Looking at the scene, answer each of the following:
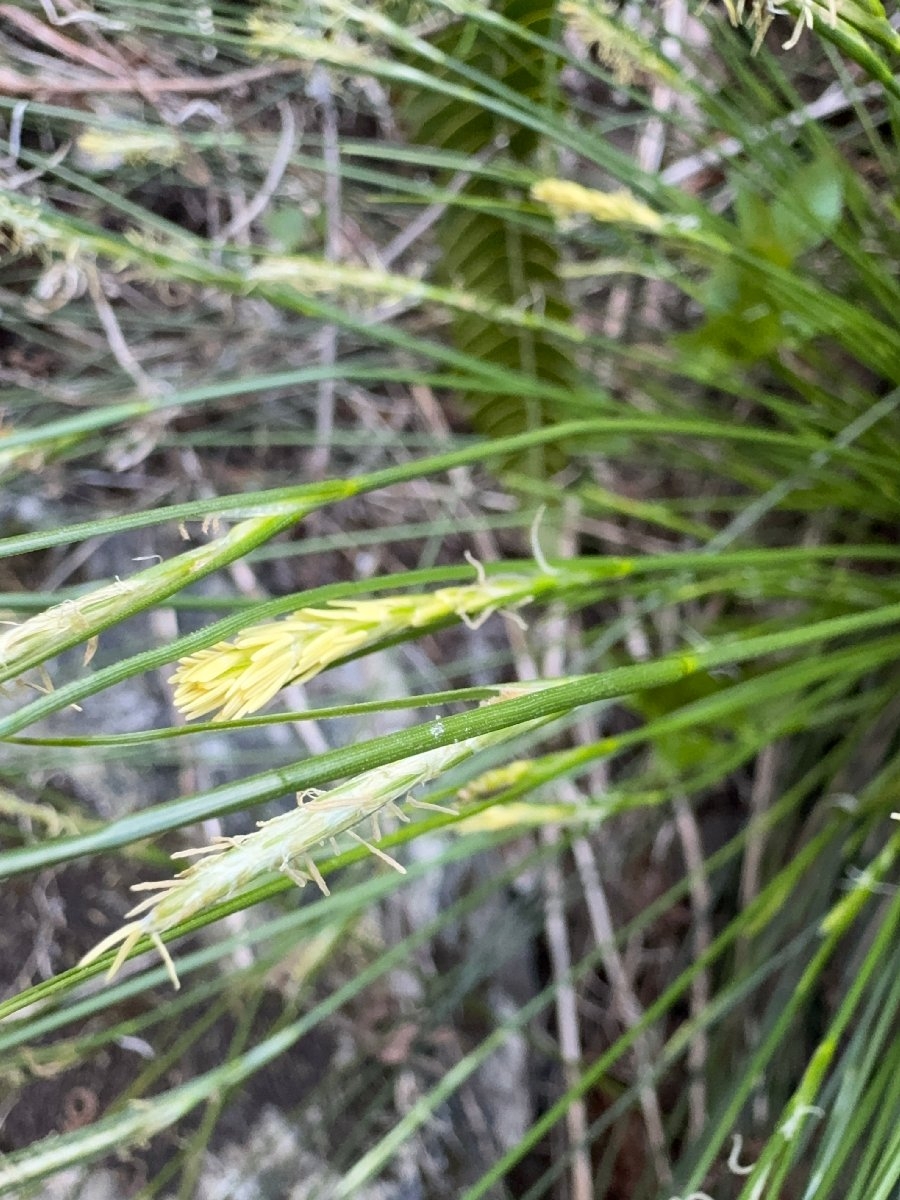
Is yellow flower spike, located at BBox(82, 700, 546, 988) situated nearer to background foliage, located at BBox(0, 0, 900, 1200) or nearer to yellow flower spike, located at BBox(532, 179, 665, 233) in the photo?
background foliage, located at BBox(0, 0, 900, 1200)

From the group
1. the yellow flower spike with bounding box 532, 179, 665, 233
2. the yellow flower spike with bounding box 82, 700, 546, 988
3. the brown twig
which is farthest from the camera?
the brown twig

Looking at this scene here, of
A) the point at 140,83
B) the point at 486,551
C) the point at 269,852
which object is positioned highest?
the point at 140,83

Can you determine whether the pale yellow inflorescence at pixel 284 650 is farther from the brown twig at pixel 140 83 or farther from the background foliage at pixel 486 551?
the brown twig at pixel 140 83

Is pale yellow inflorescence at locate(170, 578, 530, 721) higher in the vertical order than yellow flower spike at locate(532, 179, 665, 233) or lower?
lower

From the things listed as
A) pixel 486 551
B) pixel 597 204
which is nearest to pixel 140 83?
pixel 597 204

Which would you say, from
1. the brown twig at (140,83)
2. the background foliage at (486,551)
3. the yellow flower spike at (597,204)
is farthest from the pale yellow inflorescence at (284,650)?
the brown twig at (140,83)

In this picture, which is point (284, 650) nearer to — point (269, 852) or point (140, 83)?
point (269, 852)

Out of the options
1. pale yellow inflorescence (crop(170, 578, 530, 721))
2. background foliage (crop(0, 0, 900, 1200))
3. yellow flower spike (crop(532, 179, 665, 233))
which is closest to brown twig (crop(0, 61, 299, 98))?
background foliage (crop(0, 0, 900, 1200))

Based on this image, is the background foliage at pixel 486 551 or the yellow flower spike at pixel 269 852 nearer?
the yellow flower spike at pixel 269 852
